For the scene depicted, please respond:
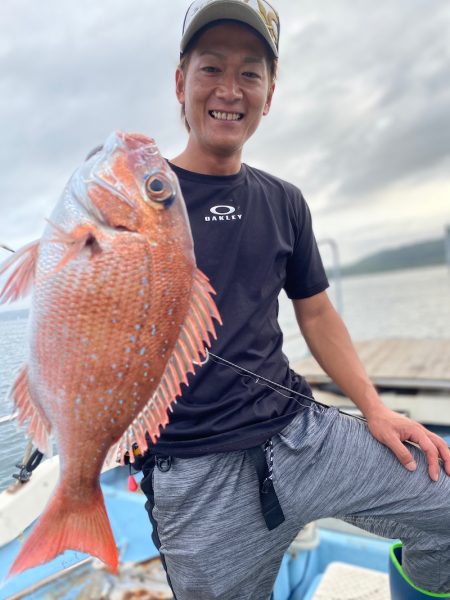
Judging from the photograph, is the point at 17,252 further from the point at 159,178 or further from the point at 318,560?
the point at 318,560

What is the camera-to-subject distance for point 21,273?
3.76ft

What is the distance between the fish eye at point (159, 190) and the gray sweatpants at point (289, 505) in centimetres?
92

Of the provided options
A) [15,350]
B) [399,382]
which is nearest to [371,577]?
[15,350]

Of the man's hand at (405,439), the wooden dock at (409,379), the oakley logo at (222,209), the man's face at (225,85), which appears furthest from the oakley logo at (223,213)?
the wooden dock at (409,379)

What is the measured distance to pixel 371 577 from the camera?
108 inches

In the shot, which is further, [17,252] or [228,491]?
[228,491]

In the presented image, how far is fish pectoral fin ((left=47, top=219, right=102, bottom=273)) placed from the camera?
1116 mm

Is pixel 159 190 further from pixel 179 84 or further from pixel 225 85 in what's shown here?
pixel 179 84

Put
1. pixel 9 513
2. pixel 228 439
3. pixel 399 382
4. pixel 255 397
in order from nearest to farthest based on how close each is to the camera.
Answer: pixel 228 439
pixel 255 397
pixel 9 513
pixel 399 382

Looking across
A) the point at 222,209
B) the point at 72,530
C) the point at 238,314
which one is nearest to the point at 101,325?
the point at 72,530

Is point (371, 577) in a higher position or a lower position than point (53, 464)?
lower

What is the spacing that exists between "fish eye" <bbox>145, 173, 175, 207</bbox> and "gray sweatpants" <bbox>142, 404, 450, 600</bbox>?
92cm

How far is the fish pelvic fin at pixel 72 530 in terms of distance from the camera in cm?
111

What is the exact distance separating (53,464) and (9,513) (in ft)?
1.13
